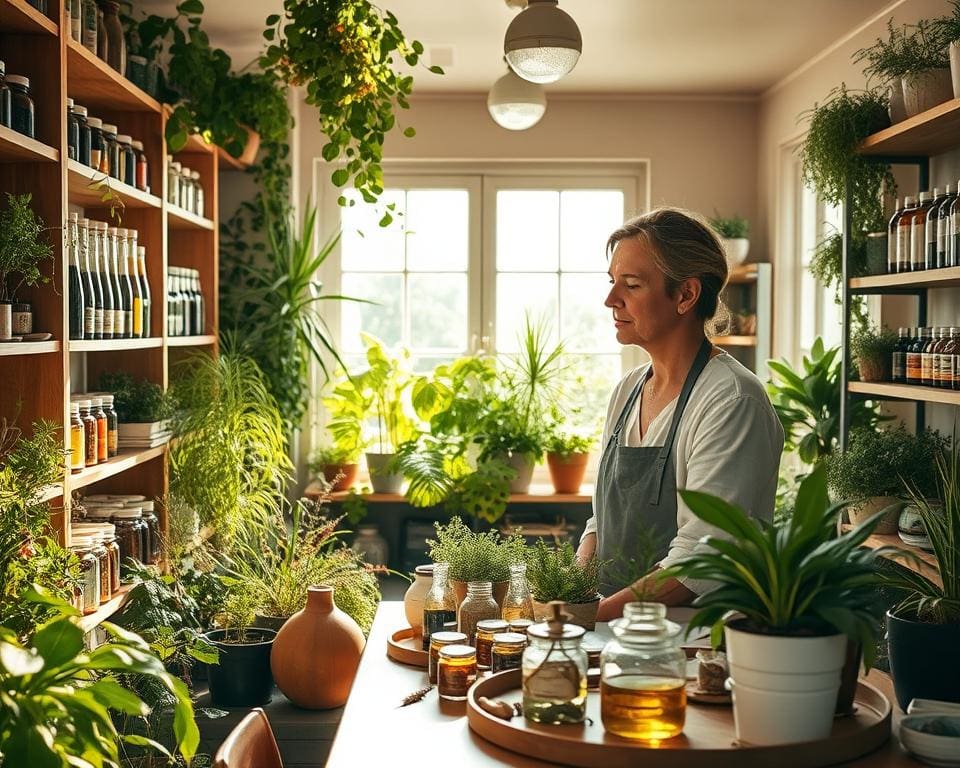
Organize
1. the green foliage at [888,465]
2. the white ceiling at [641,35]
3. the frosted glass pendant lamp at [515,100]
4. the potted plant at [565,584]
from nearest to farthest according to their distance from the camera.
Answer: the potted plant at [565,584], the green foliage at [888,465], the frosted glass pendant lamp at [515,100], the white ceiling at [641,35]

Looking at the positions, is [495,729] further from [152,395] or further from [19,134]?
[152,395]

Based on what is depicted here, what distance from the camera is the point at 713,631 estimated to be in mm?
1472

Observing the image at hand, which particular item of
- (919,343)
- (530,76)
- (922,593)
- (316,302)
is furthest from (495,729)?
(316,302)

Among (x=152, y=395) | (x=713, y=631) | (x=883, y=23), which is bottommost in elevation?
(x=713, y=631)

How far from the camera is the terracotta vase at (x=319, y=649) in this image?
2.64 meters

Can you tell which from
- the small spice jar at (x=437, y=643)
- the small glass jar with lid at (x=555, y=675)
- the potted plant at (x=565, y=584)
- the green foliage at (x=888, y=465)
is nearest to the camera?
the small glass jar with lid at (x=555, y=675)

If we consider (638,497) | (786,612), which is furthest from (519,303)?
(786,612)

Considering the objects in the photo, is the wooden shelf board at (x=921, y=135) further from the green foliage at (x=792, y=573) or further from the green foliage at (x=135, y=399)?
the green foliage at (x=135, y=399)

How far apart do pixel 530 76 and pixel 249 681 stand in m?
1.89

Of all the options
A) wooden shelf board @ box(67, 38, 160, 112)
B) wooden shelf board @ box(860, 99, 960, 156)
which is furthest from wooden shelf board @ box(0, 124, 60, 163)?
wooden shelf board @ box(860, 99, 960, 156)

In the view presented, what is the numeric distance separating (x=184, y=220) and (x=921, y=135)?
9.04ft

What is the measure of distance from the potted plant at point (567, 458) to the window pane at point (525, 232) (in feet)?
3.29

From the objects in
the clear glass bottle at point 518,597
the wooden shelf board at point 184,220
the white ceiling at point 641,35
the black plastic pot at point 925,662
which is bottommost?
the black plastic pot at point 925,662

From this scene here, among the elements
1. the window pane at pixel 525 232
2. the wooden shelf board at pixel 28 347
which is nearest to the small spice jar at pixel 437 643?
the wooden shelf board at pixel 28 347
